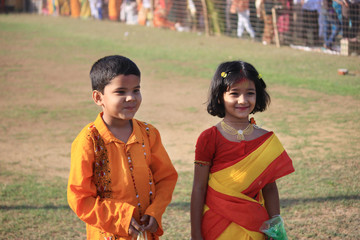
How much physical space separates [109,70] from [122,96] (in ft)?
0.49

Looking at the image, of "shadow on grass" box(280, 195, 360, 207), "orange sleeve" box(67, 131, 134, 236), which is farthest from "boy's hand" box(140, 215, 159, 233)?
"shadow on grass" box(280, 195, 360, 207)

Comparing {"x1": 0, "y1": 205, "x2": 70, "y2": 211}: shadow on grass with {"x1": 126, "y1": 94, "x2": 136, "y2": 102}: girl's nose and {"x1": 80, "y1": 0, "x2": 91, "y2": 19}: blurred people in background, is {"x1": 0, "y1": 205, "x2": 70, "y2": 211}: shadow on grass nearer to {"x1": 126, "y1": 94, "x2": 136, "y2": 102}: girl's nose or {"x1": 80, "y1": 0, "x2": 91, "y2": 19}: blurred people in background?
{"x1": 126, "y1": 94, "x2": 136, "y2": 102}: girl's nose

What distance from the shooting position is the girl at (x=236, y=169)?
8.00 ft

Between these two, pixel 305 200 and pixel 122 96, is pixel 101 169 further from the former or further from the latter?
pixel 305 200

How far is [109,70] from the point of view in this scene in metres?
2.42

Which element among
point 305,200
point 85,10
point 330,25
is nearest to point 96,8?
point 85,10

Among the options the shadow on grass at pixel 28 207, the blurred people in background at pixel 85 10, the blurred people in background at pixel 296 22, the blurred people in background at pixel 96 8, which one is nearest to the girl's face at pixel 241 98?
the shadow on grass at pixel 28 207

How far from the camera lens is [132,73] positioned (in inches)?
95.7

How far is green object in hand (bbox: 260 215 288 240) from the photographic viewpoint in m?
2.44

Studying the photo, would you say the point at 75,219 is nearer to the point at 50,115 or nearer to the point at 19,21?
the point at 50,115

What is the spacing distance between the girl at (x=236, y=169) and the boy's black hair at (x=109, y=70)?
1.60 ft

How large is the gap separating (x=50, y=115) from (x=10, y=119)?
625 millimetres

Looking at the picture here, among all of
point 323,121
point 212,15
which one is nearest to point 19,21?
point 212,15

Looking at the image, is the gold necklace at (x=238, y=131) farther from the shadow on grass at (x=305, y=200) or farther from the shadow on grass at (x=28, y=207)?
the shadow on grass at (x=28, y=207)
